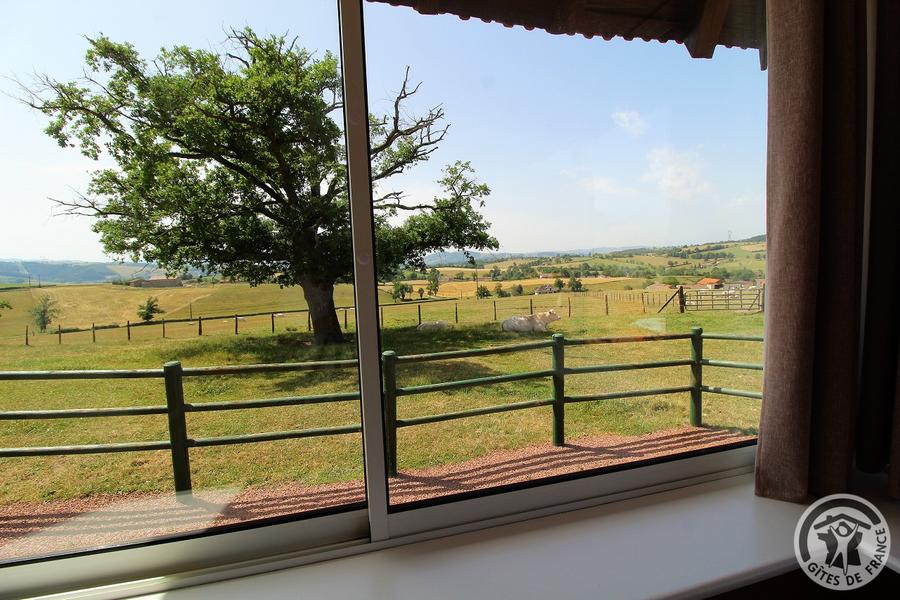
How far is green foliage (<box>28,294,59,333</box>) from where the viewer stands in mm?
931

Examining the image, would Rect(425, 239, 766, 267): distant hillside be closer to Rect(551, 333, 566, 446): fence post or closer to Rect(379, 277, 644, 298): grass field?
Rect(379, 277, 644, 298): grass field

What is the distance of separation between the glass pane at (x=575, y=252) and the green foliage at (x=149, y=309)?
0.64 meters

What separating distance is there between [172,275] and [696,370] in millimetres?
1888

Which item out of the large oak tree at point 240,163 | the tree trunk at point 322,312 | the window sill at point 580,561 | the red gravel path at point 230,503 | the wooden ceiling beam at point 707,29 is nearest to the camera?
the window sill at point 580,561

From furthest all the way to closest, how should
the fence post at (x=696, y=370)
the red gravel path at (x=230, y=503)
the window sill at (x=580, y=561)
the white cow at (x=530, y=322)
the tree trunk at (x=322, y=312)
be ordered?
the fence post at (x=696, y=370) → the white cow at (x=530, y=322) → the tree trunk at (x=322, y=312) → the red gravel path at (x=230, y=503) → the window sill at (x=580, y=561)

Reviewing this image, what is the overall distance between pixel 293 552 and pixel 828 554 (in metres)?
1.21

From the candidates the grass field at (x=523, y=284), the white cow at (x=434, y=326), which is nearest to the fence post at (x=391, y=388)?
the white cow at (x=434, y=326)

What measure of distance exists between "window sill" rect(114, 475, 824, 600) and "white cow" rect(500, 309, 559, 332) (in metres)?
0.66

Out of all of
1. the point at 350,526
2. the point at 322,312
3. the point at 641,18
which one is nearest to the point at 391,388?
A: the point at 322,312

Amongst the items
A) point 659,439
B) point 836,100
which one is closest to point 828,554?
point 659,439

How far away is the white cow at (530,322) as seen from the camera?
1548mm

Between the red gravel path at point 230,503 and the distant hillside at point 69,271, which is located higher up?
the distant hillside at point 69,271

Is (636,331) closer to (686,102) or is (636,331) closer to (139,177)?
(686,102)

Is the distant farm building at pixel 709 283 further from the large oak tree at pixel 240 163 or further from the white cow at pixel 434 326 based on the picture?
the large oak tree at pixel 240 163
